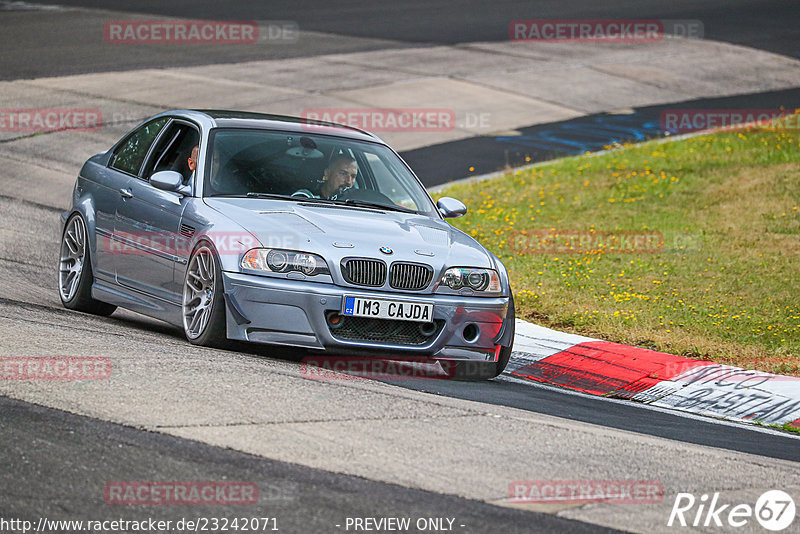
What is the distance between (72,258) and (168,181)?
1722mm

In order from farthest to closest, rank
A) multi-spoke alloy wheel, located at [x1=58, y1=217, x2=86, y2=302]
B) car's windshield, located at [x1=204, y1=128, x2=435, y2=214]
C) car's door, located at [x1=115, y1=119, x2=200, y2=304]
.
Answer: multi-spoke alloy wheel, located at [x1=58, y1=217, x2=86, y2=302] → car's windshield, located at [x1=204, y1=128, x2=435, y2=214] → car's door, located at [x1=115, y1=119, x2=200, y2=304]

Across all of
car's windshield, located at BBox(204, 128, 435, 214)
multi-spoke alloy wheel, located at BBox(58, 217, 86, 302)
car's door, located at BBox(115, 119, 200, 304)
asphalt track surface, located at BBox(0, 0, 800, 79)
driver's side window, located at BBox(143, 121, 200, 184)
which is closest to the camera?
car's door, located at BBox(115, 119, 200, 304)

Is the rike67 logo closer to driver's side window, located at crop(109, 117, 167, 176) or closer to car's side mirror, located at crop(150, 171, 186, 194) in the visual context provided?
car's side mirror, located at crop(150, 171, 186, 194)

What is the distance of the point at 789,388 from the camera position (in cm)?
879

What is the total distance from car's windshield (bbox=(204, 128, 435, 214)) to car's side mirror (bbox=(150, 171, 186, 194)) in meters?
0.18

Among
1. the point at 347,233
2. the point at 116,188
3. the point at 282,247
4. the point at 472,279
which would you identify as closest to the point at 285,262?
the point at 282,247

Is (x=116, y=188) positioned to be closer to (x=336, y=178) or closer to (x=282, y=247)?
(x=336, y=178)

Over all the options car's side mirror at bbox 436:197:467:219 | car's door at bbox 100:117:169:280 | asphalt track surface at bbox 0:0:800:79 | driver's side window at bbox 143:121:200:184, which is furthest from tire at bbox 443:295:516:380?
asphalt track surface at bbox 0:0:800:79

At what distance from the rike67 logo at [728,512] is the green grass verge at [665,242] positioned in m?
3.97

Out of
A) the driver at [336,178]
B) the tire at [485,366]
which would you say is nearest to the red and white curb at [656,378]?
the tire at [485,366]

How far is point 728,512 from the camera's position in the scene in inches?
213

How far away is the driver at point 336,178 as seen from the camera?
879 cm

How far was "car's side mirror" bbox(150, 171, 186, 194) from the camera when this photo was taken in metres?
8.55

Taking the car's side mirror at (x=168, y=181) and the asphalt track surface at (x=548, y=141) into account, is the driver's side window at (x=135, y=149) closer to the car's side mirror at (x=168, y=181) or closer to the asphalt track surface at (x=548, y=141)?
the car's side mirror at (x=168, y=181)
